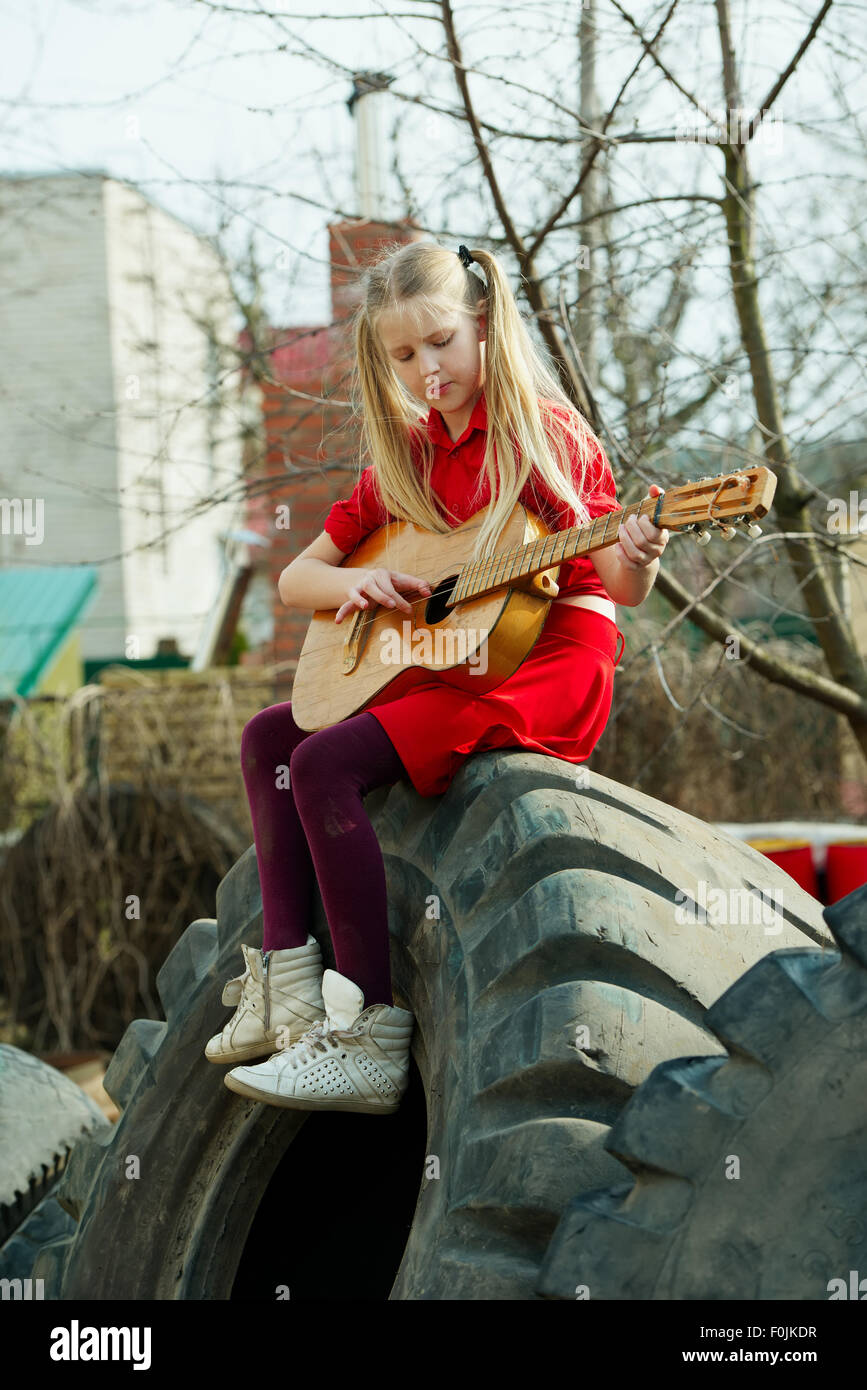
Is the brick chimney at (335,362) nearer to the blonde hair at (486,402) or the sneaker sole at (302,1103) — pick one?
the blonde hair at (486,402)

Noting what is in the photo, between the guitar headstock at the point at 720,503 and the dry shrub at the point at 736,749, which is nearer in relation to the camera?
the guitar headstock at the point at 720,503

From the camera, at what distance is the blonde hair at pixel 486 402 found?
1941 mm

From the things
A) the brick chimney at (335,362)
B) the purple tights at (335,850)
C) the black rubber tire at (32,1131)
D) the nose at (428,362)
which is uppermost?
the brick chimney at (335,362)

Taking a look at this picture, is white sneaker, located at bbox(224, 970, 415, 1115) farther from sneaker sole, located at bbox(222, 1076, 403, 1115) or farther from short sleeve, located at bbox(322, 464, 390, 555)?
short sleeve, located at bbox(322, 464, 390, 555)

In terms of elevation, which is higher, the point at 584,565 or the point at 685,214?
the point at 685,214

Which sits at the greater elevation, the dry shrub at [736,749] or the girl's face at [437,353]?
the girl's face at [437,353]

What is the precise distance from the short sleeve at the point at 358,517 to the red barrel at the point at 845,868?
1.86 metres

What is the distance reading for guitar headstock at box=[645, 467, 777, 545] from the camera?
1564 millimetres

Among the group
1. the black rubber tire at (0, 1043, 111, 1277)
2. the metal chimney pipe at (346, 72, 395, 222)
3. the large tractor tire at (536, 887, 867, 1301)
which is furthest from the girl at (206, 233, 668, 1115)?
the metal chimney pipe at (346, 72, 395, 222)

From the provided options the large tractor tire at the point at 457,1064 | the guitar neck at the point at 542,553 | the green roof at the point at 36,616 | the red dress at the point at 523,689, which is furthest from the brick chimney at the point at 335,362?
the green roof at the point at 36,616

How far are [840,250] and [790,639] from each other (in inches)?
93.1

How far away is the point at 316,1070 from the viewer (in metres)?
1.71

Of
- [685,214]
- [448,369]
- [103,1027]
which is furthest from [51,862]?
[448,369]

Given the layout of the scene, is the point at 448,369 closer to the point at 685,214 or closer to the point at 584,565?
the point at 584,565
